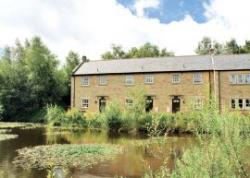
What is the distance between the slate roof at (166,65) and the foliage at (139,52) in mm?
26570

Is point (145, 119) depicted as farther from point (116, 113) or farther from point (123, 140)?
point (123, 140)

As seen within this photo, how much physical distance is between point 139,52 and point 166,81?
3355 centimetres

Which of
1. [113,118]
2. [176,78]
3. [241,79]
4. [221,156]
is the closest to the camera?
[221,156]

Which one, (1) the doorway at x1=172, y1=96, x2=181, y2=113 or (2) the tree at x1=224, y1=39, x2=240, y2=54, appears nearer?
(1) the doorway at x1=172, y1=96, x2=181, y2=113

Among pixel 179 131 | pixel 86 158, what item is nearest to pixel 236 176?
pixel 86 158

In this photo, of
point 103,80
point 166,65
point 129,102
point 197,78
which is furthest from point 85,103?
point 197,78

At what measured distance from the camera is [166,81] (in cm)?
4247

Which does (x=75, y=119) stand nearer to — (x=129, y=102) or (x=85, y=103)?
(x=129, y=102)

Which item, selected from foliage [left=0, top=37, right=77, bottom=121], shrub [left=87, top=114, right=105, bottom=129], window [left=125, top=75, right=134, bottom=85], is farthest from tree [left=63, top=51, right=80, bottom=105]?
shrub [left=87, top=114, right=105, bottom=129]

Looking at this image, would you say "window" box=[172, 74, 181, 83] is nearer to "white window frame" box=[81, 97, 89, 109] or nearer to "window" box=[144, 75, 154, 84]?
"window" box=[144, 75, 154, 84]

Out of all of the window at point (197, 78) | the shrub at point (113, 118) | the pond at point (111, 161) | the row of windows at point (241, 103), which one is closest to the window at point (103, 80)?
the shrub at point (113, 118)

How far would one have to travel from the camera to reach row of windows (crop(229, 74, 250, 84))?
38966 mm

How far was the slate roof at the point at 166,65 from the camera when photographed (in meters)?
40.3

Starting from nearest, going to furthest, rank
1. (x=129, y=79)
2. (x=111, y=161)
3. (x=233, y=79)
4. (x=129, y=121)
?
(x=111, y=161)
(x=129, y=121)
(x=233, y=79)
(x=129, y=79)
